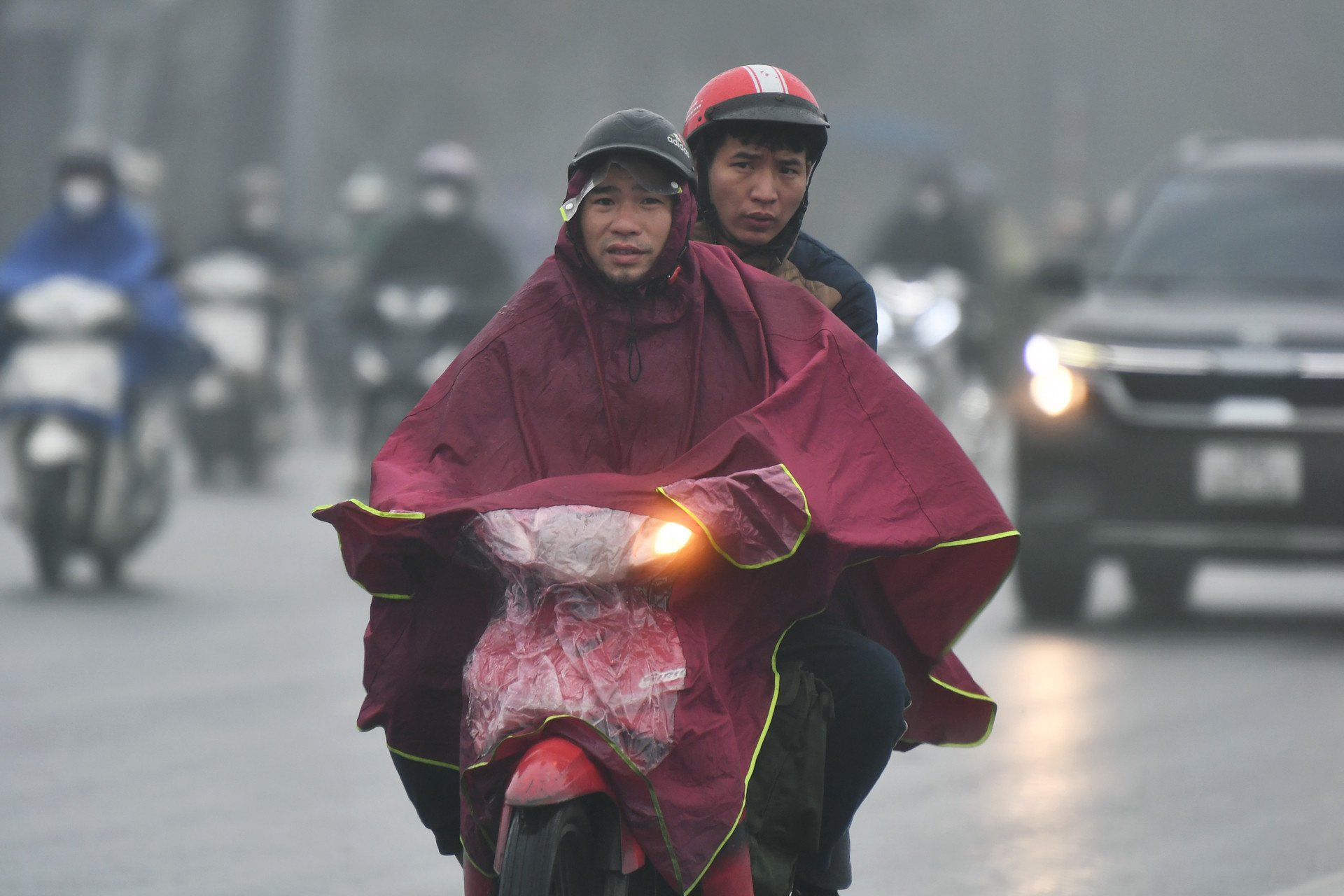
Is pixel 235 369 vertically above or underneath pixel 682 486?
underneath

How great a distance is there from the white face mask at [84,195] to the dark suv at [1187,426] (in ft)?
14.5

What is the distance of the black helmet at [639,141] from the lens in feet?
13.6

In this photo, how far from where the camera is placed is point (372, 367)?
46.4ft

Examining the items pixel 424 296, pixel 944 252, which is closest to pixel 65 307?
pixel 424 296

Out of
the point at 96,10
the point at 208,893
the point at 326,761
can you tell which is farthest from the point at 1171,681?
the point at 96,10

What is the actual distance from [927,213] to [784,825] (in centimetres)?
1554

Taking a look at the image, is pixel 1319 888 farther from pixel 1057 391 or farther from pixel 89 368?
pixel 89 368

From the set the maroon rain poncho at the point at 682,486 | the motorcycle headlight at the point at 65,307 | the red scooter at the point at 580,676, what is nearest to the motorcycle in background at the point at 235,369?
the motorcycle headlight at the point at 65,307

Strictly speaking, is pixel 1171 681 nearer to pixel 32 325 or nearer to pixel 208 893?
pixel 208 893

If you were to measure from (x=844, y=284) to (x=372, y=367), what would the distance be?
9514mm

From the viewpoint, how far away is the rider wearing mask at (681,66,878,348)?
15.5 feet

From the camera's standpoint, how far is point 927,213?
63.9 feet

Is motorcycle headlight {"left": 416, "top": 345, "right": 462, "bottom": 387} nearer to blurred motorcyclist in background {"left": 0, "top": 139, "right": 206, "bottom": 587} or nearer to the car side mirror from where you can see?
blurred motorcyclist in background {"left": 0, "top": 139, "right": 206, "bottom": 587}

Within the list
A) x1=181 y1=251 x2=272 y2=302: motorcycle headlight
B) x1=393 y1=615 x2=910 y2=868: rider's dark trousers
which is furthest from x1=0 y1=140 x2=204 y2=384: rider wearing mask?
x1=393 y1=615 x2=910 y2=868: rider's dark trousers
